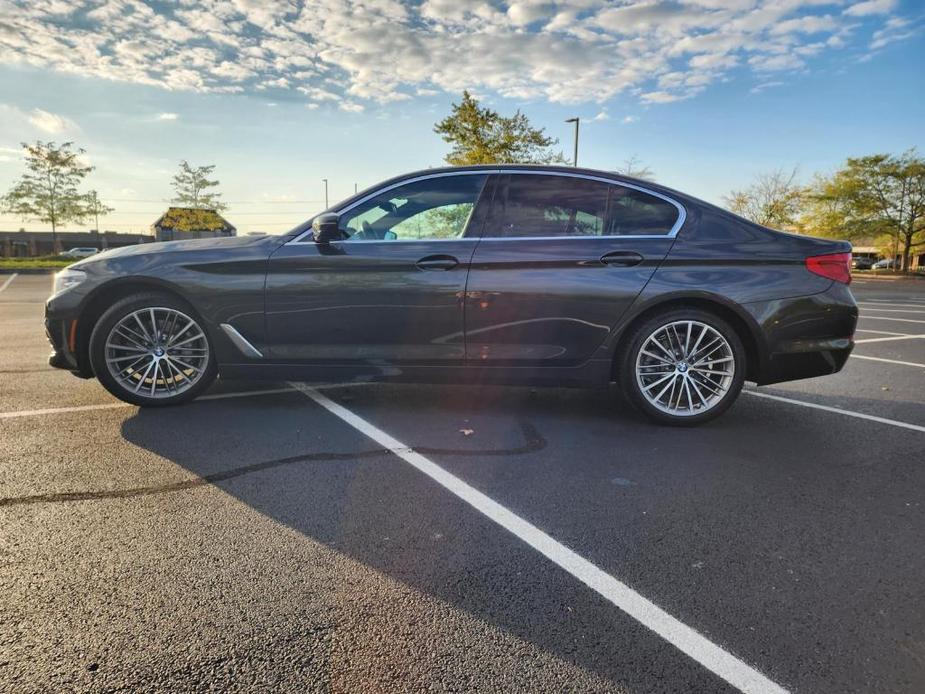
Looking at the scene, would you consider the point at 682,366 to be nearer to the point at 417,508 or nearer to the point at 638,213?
the point at 638,213

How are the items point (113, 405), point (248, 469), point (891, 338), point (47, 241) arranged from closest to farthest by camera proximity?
1. point (248, 469)
2. point (113, 405)
3. point (891, 338)
4. point (47, 241)

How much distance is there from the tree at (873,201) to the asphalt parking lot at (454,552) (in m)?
51.3

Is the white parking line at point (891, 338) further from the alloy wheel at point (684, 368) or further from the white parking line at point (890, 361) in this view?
the alloy wheel at point (684, 368)

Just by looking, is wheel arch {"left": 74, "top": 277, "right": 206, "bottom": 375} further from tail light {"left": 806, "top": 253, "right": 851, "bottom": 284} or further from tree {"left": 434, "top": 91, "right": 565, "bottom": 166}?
tree {"left": 434, "top": 91, "right": 565, "bottom": 166}

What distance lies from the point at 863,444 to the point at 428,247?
3.05 metres

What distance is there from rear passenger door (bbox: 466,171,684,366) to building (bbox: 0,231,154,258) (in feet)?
229

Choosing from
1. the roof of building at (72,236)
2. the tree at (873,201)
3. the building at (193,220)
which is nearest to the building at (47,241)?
the roof of building at (72,236)

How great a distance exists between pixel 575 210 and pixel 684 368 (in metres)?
1.32

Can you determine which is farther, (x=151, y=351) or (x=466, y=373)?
(x=151, y=351)

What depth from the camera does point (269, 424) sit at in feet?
13.0

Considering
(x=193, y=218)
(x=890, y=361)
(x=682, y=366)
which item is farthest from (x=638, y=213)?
(x=193, y=218)

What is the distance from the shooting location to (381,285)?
13.3 ft

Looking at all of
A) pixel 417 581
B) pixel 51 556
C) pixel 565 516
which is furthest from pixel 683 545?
pixel 51 556

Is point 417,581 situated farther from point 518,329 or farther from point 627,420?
point 627,420
